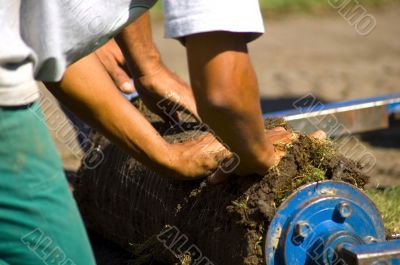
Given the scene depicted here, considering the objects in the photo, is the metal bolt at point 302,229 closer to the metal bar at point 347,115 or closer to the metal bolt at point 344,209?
the metal bolt at point 344,209

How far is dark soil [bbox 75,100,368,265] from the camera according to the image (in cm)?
229

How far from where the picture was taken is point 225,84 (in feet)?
5.82

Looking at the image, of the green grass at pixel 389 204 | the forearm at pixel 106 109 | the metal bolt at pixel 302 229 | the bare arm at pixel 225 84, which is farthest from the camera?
the green grass at pixel 389 204

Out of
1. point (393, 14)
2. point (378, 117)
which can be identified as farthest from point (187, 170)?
point (393, 14)

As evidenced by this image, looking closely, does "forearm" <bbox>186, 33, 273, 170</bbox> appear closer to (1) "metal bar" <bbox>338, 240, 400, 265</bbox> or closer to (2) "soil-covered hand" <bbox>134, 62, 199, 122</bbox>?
(1) "metal bar" <bbox>338, 240, 400, 265</bbox>

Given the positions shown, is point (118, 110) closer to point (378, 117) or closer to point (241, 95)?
point (241, 95)

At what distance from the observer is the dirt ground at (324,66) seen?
4.21 metres

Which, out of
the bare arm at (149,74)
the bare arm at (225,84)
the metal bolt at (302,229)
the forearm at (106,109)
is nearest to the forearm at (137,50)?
the bare arm at (149,74)

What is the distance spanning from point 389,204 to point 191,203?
3.89ft

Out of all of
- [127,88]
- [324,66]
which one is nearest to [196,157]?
[127,88]

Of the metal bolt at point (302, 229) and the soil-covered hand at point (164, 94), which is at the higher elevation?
the soil-covered hand at point (164, 94)

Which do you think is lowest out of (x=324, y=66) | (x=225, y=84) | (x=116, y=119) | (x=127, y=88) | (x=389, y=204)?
(x=324, y=66)

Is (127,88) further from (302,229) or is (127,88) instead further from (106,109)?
(302,229)

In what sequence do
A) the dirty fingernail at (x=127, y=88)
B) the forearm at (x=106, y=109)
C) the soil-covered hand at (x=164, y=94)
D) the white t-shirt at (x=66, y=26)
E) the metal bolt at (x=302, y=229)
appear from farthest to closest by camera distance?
the dirty fingernail at (x=127, y=88) → the soil-covered hand at (x=164, y=94) → the metal bolt at (x=302, y=229) → the forearm at (x=106, y=109) → the white t-shirt at (x=66, y=26)
